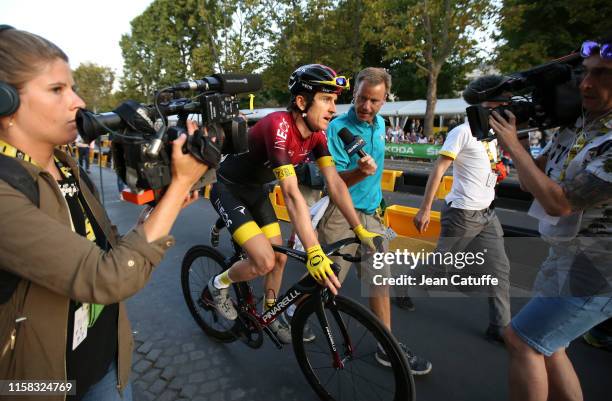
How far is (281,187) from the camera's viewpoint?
7.63ft

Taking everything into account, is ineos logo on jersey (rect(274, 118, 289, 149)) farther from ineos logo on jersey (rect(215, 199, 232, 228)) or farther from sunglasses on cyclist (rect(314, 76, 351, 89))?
ineos logo on jersey (rect(215, 199, 232, 228))

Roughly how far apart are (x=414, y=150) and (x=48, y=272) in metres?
17.2

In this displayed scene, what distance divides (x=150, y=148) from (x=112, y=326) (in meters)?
0.89

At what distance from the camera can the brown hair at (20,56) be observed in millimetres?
1065

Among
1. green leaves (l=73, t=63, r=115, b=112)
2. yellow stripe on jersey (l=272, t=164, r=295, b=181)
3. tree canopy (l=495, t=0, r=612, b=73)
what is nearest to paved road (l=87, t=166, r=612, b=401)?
yellow stripe on jersey (l=272, t=164, r=295, b=181)

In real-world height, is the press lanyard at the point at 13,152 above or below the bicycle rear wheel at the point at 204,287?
above

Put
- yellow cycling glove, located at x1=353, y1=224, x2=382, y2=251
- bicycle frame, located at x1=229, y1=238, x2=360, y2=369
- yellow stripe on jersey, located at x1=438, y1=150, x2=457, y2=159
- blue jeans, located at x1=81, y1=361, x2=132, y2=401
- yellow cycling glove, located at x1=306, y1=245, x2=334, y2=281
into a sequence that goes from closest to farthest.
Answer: blue jeans, located at x1=81, y1=361, x2=132, y2=401
yellow cycling glove, located at x1=306, y1=245, x2=334, y2=281
bicycle frame, located at x1=229, y1=238, x2=360, y2=369
yellow cycling glove, located at x1=353, y1=224, x2=382, y2=251
yellow stripe on jersey, located at x1=438, y1=150, x2=457, y2=159

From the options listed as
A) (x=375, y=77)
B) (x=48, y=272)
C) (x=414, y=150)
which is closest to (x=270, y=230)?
(x=375, y=77)

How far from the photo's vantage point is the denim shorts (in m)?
1.65

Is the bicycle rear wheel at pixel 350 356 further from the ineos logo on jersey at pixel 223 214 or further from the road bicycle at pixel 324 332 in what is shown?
the ineos logo on jersey at pixel 223 214

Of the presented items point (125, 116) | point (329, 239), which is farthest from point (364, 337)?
point (125, 116)

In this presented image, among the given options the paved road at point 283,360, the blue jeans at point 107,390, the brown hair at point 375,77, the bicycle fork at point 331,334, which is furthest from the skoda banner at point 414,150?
the blue jeans at point 107,390
